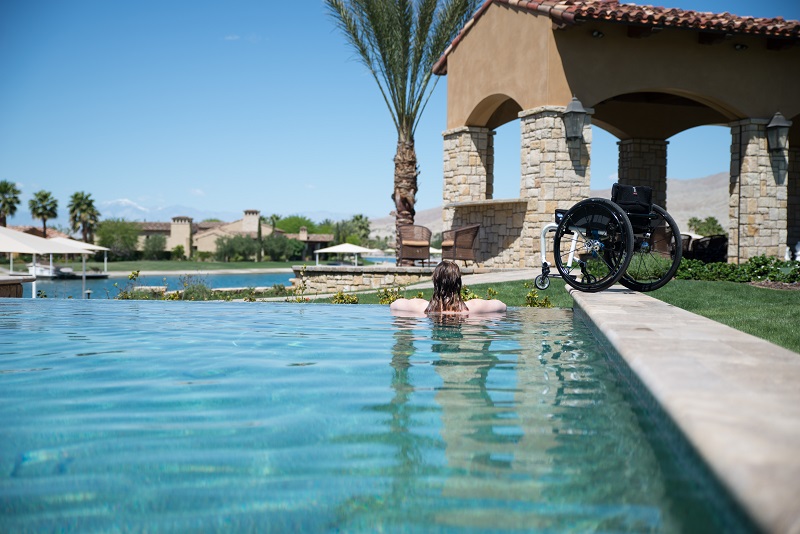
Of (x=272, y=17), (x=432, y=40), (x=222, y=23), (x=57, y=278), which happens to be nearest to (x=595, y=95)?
(x=432, y=40)

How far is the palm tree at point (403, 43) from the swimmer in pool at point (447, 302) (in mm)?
12578

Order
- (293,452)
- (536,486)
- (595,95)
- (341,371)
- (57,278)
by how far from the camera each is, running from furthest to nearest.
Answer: (57,278)
(595,95)
(341,371)
(293,452)
(536,486)

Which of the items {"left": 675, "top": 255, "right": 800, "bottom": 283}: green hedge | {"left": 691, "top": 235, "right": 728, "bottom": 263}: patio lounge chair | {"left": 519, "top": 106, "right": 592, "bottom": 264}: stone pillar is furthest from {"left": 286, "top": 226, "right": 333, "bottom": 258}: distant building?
{"left": 675, "top": 255, "right": 800, "bottom": 283}: green hedge

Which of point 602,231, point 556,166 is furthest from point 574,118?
point 602,231

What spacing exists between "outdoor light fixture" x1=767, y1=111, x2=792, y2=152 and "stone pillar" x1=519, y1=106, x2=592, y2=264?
4.90 m

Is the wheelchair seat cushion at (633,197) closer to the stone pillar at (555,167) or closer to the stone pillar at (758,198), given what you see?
the stone pillar at (555,167)

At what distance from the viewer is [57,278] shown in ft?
149

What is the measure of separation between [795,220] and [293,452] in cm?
2162

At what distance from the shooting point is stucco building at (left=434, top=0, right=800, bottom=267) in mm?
15523

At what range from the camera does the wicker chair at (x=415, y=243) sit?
18.2 metres

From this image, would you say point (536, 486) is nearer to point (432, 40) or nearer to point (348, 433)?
point (348, 433)

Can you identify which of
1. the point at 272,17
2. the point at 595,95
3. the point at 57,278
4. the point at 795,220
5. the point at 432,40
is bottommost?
the point at 57,278

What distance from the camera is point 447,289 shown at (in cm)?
792

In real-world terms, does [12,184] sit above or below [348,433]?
above
